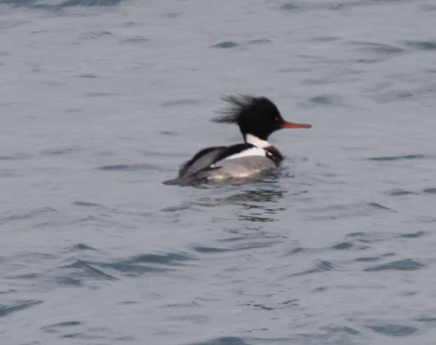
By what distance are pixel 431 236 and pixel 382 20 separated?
10360mm

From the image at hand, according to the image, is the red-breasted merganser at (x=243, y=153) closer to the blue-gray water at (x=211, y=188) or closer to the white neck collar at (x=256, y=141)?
the white neck collar at (x=256, y=141)

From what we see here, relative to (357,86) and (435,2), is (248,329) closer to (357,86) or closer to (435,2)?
(357,86)

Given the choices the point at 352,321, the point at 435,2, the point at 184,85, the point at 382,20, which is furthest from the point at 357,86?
the point at 352,321

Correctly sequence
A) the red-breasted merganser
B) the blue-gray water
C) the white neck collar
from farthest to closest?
1. the white neck collar
2. the red-breasted merganser
3. the blue-gray water

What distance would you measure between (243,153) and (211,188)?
821mm

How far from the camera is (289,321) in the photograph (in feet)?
17.6

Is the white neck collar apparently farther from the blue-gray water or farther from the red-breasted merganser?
the blue-gray water

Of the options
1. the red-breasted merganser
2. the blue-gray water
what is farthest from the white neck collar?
the blue-gray water

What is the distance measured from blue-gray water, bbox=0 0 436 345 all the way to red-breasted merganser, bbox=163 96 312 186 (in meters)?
0.25

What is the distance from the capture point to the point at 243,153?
9.48 meters

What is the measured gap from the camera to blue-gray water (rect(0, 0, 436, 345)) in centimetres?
546

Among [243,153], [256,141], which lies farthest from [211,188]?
[256,141]

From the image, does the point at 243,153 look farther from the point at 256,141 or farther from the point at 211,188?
the point at 256,141

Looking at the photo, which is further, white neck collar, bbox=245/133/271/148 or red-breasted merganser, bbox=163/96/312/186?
white neck collar, bbox=245/133/271/148
